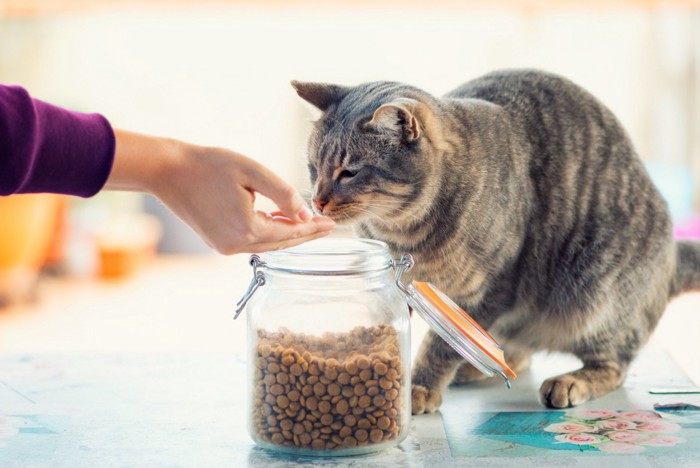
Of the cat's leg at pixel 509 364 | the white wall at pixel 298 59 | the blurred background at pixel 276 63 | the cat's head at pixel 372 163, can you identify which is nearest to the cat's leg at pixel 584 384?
the cat's leg at pixel 509 364

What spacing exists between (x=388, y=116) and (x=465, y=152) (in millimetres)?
174

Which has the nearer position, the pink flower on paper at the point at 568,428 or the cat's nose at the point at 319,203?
the pink flower on paper at the point at 568,428

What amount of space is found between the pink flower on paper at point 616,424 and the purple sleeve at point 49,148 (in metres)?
0.72

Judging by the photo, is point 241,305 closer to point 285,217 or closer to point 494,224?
point 285,217

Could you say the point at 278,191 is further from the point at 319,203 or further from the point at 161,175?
the point at 319,203

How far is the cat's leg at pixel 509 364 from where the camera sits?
1368 millimetres

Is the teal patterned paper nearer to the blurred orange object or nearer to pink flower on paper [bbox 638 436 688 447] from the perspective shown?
pink flower on paper [bbox 638 436 688 447]

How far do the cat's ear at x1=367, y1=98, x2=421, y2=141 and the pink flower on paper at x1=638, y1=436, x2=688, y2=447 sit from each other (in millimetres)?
520

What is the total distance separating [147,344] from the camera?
336cm

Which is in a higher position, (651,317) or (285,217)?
(285,217)

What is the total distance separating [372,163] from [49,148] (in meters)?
0.49

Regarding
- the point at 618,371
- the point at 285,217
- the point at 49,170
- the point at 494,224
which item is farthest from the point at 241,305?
the point at 618,371

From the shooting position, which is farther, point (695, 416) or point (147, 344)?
point (147, 344)

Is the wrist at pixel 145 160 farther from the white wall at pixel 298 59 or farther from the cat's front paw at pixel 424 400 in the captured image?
the white wall at pixel 298 59
